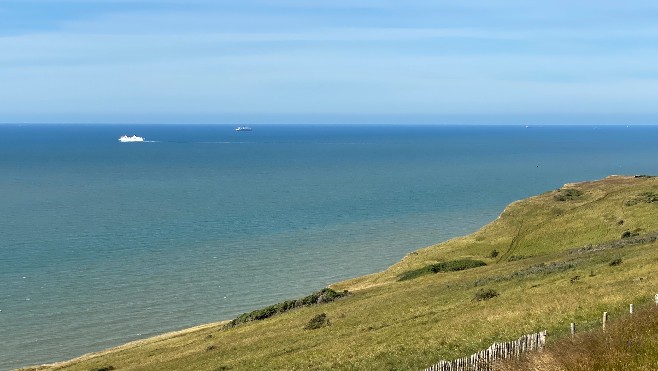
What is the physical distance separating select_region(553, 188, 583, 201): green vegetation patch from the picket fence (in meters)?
88.9

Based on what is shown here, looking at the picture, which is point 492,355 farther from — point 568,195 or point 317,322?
point 568,195

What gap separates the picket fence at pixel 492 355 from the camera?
22.1 meters

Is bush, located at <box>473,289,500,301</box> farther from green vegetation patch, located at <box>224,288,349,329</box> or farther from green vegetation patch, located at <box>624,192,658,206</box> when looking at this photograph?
green vegetation patch, located at <box>624,192,658,206</box>

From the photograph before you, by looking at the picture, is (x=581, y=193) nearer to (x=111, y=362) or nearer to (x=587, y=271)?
(x=587, y=271)

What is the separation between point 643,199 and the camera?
278 feet

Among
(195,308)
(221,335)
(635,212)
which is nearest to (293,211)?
(195,308)

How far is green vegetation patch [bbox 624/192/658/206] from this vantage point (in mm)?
84012

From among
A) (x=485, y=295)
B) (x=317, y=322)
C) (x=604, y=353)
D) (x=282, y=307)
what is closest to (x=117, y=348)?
(x=282, y=307)

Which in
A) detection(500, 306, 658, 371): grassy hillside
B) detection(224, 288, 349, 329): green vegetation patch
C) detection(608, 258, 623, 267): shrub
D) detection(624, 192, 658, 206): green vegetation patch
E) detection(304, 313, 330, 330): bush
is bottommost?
Answer: detection(224, 288, 349, 329): green vegetation patch

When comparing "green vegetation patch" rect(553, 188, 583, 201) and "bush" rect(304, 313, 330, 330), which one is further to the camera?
"green vegetation patch" rect(553, 188, 583, 201)

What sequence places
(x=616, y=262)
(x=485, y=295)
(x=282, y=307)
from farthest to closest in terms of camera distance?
(x=282, y=307), (x=616, y=262), (x=485, y=295)

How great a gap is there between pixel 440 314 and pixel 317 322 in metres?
10.6

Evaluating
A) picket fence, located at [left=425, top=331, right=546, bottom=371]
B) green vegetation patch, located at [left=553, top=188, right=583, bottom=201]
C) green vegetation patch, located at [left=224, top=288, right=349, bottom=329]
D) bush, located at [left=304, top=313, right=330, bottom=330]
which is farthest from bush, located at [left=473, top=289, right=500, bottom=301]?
green vegetation patch, located at [left=553, top=188, right=583, bottom=201]

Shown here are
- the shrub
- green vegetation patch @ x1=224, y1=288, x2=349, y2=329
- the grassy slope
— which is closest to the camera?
the grassy slope
